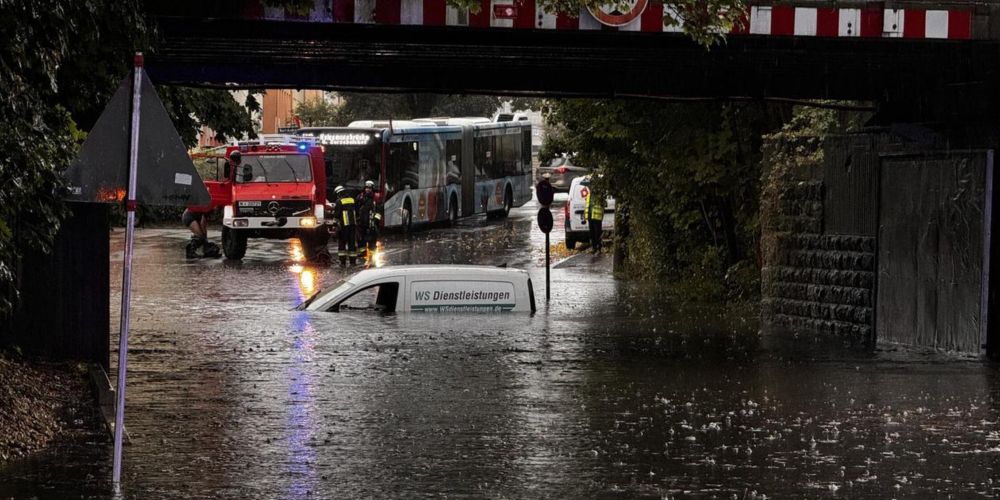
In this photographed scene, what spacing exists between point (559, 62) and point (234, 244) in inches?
864

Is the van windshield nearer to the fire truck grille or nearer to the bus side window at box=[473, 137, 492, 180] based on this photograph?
the fire truck grille

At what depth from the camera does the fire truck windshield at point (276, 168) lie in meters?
39.4

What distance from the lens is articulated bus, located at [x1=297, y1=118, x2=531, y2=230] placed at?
4678 centimetres

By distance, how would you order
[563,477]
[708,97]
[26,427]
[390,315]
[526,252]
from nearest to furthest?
[563,477], [26,427], [708,97], [390,315], [526,252]

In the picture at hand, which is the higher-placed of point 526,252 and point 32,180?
point 32,180

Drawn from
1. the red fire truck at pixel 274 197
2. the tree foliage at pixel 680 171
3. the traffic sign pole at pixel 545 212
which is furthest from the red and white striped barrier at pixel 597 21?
the red fire truck at pixel 274 197

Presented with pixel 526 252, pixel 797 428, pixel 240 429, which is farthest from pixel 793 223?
pixel 526 252

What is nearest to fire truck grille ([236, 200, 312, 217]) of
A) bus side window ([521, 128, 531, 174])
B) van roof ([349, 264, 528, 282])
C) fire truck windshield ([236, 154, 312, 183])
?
fire truck windshield ([236, 154, 312, 183])

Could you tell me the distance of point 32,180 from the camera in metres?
11.9

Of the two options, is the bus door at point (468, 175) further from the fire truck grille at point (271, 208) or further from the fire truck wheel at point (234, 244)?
the fire truck wheel at point (234, 244)

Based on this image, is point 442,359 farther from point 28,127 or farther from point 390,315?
point 28,127

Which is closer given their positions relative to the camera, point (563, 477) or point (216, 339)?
point (563, 477)

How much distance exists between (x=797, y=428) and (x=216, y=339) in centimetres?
899

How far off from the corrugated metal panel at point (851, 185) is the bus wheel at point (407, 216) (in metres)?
26.8
